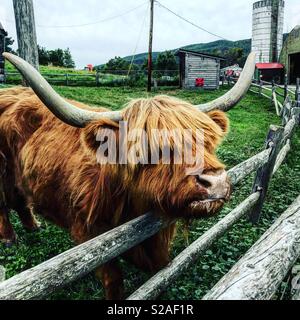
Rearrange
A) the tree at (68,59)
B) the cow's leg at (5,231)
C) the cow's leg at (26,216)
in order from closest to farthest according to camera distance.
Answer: the cow's leg at (5,231) → the cow's leg at (26,216) → the tree at (68,59)

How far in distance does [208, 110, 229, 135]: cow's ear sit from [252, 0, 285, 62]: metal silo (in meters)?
39.2

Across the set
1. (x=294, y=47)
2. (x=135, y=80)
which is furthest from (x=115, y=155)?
(x=294, y=47)

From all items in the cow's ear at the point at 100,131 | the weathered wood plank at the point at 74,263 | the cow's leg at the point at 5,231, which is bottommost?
the cow's leg at the point at 5,231

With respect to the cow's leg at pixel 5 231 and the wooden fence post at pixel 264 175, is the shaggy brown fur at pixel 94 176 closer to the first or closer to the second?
the cow's leg at pixel 5 231

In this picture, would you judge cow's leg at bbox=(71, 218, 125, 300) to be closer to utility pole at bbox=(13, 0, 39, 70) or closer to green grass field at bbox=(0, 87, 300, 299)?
green grass field at bbox=(0, 87, 300, 299)

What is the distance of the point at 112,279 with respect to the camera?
2812mm

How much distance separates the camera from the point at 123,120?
7.71 ft

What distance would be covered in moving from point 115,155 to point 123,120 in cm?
23

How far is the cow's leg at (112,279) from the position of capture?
2791 millimetres

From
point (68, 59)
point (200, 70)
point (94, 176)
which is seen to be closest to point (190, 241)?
point (94, 176)

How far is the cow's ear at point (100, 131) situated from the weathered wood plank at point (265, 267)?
1053 mm

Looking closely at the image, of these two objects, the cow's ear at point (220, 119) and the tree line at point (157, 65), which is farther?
the tree line at point (157, 65)

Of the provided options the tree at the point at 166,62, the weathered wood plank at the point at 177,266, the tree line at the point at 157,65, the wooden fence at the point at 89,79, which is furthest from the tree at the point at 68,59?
the weathered wood plank at the point at 177,266

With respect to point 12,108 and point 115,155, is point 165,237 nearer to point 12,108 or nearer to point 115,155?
point 115,155
